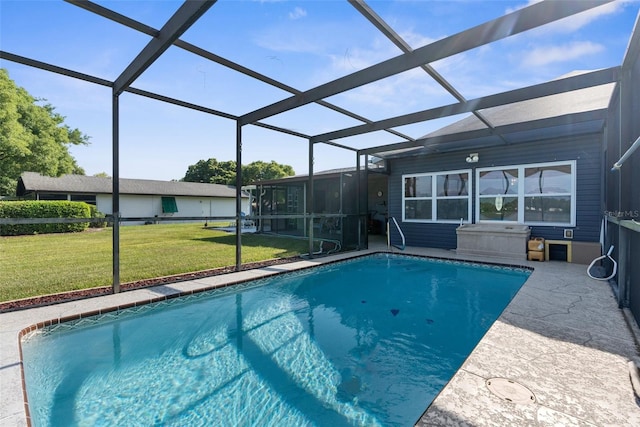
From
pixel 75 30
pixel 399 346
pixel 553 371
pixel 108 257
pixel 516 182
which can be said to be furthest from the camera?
pixel 516 182

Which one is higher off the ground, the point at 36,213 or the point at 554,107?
the point at 554,107

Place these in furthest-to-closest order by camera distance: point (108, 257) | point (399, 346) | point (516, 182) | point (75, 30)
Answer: point (516, 182) → point (108, 257) → point (75, 30) → point (399, 346)

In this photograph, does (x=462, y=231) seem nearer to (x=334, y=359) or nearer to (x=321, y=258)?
(x=321, y=258)

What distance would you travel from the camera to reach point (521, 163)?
7805mm

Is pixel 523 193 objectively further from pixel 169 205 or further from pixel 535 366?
pixel 169 205

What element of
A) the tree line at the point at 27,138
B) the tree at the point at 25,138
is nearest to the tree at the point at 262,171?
the tree line at the point at 27,138

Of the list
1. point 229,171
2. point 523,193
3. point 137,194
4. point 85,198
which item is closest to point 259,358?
point 523,193

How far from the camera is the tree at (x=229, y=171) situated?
134 feet

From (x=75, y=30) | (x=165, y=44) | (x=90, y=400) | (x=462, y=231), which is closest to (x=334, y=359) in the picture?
(x=90, y=400)

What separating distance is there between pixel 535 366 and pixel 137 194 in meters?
24.9

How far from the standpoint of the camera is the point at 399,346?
10.8 feet

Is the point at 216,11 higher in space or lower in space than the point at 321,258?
higher

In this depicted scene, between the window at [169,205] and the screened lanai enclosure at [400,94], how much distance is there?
19.2m

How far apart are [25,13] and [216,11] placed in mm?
2366
